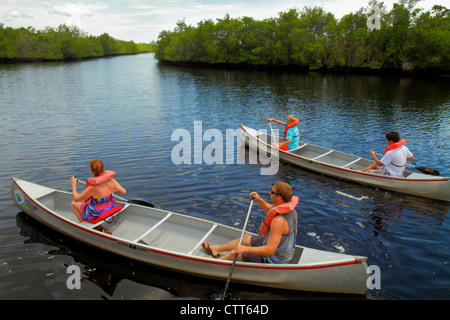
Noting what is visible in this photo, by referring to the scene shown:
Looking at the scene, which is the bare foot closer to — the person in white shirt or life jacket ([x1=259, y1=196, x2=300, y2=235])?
life jacket ([x1=259, y1=196, x2=300, y2=235])

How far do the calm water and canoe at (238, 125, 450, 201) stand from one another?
355 millimetres

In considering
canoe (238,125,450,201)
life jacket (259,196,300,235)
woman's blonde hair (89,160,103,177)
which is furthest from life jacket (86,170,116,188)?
canoe (238,125,450,201)

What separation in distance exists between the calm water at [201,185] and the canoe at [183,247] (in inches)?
14.0

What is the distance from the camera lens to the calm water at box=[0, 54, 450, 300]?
22.1 feet

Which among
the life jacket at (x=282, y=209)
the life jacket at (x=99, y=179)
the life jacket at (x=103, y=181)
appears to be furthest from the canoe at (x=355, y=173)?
the life jacket at (x=99, y=179)

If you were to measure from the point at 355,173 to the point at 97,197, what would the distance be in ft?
31.1

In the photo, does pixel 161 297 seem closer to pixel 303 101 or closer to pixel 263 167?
pixel 263 167

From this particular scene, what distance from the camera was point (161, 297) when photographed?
6.36 meters

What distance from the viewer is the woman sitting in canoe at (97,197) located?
745 centimetres

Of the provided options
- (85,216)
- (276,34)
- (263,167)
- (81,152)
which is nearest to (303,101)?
(263,167)

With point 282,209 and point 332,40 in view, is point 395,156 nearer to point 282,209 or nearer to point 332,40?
point 282,209

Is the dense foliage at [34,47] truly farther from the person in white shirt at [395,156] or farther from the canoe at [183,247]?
the person in white shirt at [395,156]

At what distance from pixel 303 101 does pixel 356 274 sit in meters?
26.7

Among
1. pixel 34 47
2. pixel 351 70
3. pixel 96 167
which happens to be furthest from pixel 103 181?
pixel 34 47
